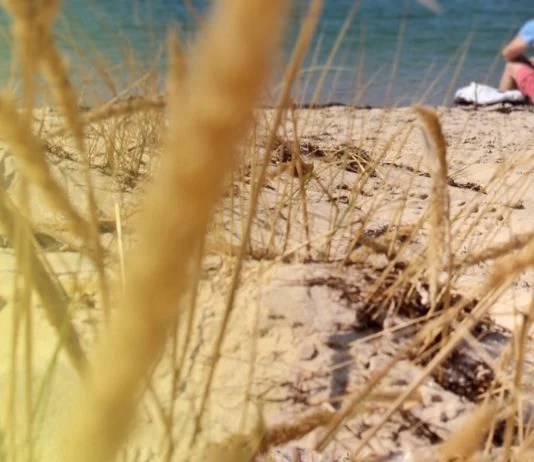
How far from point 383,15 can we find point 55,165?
28.9 ft

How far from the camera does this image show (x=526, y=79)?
4.82 meters

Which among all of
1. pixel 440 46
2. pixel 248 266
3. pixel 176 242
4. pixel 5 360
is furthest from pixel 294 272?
pixel 440 46

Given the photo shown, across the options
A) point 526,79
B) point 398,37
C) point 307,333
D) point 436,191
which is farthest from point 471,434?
point 398,37

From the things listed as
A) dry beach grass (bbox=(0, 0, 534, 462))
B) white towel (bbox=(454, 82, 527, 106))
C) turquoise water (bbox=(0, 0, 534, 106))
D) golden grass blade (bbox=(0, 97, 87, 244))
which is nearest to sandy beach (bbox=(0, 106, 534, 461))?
dry beach grass (bbox=(0, 0, 534, 462))

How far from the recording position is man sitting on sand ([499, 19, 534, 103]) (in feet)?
15.1

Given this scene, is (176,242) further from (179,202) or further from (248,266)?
(248,266)

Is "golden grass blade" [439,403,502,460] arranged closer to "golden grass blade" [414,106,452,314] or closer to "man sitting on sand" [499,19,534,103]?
"golden grass blade" [414,106,452,314]

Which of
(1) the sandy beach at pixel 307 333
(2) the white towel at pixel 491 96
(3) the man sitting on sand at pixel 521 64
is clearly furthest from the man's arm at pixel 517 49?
(1) the sandy beach at pixel 307 333

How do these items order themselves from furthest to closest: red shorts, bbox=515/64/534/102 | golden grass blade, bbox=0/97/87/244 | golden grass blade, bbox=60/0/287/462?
red shorts, bbox=515/64/534/102 → golden grass blade, bbox=0/97/87/244 → golden grass blade, bbox=60/0/287/462

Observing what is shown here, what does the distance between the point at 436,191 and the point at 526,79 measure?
14.3 feet

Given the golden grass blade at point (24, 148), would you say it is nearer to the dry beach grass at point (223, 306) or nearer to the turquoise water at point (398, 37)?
Result: the dry beach grass at point (223, 306)

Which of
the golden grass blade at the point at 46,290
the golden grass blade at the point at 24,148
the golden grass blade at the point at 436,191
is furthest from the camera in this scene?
the golden grass blade at the point at 436,191

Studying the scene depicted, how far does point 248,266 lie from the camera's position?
48.0 inches

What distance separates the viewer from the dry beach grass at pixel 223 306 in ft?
0.63
